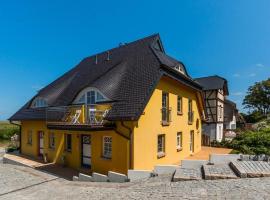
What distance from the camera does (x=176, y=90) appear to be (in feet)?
Answer: 51.9

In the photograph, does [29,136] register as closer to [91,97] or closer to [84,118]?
[91,97]

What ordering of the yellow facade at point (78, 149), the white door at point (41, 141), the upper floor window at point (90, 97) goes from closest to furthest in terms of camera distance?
the yellow facade at point (78, 149), the upper floor window at point (90, 97), the white door at point (41, 141)

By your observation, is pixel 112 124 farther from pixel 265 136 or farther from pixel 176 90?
pixel 265 136

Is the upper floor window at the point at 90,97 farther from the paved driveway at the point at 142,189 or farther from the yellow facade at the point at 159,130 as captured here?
the paved driveway at the point at 142,189

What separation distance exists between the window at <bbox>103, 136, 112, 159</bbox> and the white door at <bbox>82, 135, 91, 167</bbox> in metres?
1.64

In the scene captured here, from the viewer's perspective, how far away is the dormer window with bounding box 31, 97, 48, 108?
18.2 m

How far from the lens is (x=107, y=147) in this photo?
1272 centimetres

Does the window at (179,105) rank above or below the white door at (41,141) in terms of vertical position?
above

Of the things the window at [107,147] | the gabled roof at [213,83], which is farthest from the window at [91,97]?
the gabled roof at [213,83]

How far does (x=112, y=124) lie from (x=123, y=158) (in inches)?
70.4

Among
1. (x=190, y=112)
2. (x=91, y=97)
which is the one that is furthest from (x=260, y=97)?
(x=91, y=97)

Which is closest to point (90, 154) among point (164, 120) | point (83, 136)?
point (83, 136)

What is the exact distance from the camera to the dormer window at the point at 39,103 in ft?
59.7

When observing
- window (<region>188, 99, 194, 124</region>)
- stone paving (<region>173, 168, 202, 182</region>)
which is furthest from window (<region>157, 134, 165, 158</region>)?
window (<region>188, 99, 194, 124</region>)
